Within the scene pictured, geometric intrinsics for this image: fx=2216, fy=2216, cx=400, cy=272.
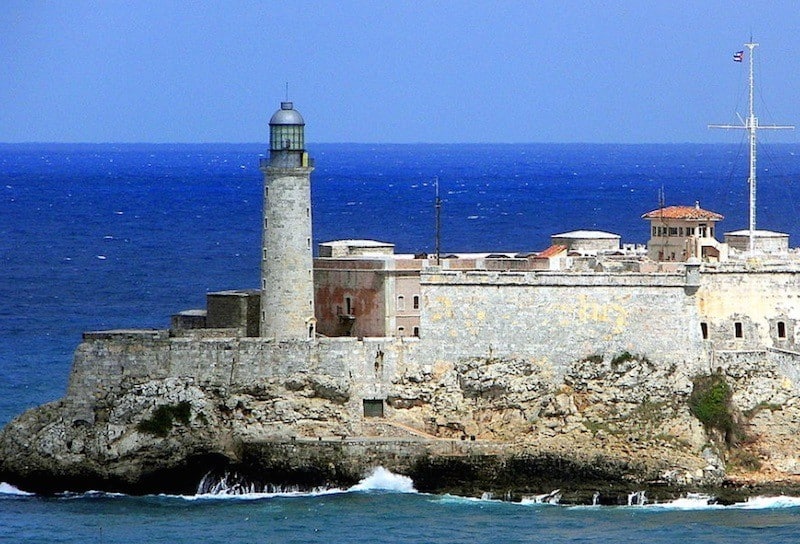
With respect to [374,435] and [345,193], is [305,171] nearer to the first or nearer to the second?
[374,435]

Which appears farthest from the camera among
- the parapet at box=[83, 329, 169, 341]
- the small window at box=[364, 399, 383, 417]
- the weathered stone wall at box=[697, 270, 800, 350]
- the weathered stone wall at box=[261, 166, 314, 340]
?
the weathered stone wall at box=[261, 166, 314, 340]

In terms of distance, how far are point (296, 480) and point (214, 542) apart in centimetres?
488

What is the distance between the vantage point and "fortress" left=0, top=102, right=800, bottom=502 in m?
54.2

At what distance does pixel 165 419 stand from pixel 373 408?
524cm

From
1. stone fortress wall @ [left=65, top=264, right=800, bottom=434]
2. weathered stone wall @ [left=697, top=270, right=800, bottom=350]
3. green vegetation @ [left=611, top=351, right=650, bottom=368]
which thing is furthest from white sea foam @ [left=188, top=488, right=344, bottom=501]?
weathered stone wall @ [left=697, top=270, right=800, bottom=350]

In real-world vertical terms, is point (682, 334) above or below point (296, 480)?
above

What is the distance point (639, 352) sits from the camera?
55.2 meters

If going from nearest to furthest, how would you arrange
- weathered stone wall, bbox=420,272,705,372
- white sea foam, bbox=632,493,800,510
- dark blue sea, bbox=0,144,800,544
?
dark blue sea, bbox=0,144,800,544, white sea foam, bbox=632,493,800,510, weathered stone wall, bbox=420,272,705,372

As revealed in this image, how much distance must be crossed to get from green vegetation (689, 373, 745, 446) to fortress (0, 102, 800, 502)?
0.24 m

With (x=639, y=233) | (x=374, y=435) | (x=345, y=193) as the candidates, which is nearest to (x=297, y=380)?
(x=374, y=435)

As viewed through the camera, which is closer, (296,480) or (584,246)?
(296,480)

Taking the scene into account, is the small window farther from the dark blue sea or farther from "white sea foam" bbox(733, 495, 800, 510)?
"white sea foam" bbox(733, 495, 800, 510)

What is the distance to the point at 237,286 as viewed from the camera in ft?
303

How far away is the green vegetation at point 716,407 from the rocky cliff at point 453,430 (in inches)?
1.5
